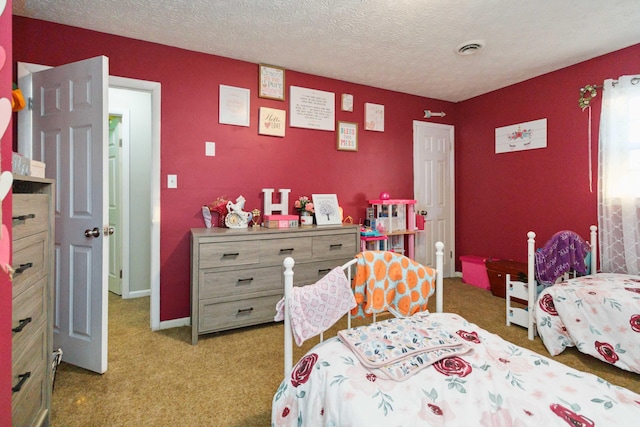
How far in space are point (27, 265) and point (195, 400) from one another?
111 cm

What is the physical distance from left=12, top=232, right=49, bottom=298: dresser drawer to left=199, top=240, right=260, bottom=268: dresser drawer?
106 centimetres

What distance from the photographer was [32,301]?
1383 mm

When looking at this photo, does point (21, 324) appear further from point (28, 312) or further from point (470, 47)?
point (470, 47)

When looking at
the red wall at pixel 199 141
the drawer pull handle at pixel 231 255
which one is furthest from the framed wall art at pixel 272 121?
the drawer pull handle at pixel 231 255

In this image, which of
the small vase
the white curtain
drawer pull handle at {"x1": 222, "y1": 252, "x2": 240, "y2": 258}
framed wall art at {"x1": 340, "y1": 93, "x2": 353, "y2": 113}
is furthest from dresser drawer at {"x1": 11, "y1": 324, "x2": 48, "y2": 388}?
the white curtain

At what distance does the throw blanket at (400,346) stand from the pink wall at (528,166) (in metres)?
2.87

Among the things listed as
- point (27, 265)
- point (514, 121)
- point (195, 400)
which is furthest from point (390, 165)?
point (27, 265)

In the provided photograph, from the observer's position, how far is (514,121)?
3795 millimetres

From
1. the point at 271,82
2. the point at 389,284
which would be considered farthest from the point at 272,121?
the point at 389,284

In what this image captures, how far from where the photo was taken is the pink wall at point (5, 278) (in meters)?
0.98

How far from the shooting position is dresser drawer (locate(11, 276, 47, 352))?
1229mm

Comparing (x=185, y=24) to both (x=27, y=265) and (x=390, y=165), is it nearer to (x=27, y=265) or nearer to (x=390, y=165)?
(x=27, y=265)

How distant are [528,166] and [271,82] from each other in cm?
298

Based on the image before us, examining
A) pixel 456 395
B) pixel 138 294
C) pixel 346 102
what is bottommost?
pixel 138 294
